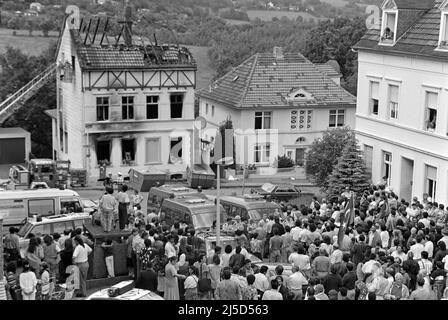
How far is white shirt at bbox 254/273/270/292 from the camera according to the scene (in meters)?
16.4

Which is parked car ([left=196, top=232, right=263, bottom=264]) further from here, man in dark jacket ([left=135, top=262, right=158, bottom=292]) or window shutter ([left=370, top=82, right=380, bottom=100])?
window shutter ([left=370, top=82, right=380, bottom=100])

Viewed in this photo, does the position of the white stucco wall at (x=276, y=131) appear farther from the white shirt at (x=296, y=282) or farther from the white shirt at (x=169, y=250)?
the white shirt at (x=296, y=282)

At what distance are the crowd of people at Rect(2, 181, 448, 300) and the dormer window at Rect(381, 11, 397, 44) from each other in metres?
11.7

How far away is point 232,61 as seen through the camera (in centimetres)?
8550

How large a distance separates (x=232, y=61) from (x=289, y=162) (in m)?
36.1

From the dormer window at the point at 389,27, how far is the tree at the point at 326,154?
19.4 feet

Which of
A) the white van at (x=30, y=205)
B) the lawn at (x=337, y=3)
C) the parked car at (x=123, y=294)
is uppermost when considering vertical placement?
the lawn at (x=337, y=3)

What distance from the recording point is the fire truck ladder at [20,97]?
50.6m

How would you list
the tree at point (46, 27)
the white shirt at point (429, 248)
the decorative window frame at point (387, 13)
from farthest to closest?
the tree at point (46, 27) → the decorative window frame at point (387, 13) → the white shirt at point (429, 248)

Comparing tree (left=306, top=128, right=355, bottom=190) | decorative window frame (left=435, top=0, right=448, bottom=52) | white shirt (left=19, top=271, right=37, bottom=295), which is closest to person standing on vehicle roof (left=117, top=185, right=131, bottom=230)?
white shirt (left=19, top=271, right=37, bottom=295)

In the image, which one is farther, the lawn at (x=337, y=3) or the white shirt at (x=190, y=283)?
the lawn at (x=337, y=3)

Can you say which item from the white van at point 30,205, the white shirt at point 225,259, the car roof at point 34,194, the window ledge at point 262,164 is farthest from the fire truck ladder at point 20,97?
the white shirt at point 225,259

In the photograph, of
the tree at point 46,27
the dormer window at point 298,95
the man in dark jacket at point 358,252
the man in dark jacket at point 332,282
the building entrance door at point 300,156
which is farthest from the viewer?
the tree at point 46,27

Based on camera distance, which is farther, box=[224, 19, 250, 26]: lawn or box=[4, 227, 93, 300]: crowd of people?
box=[224, 19, 250, 26]: lawn
